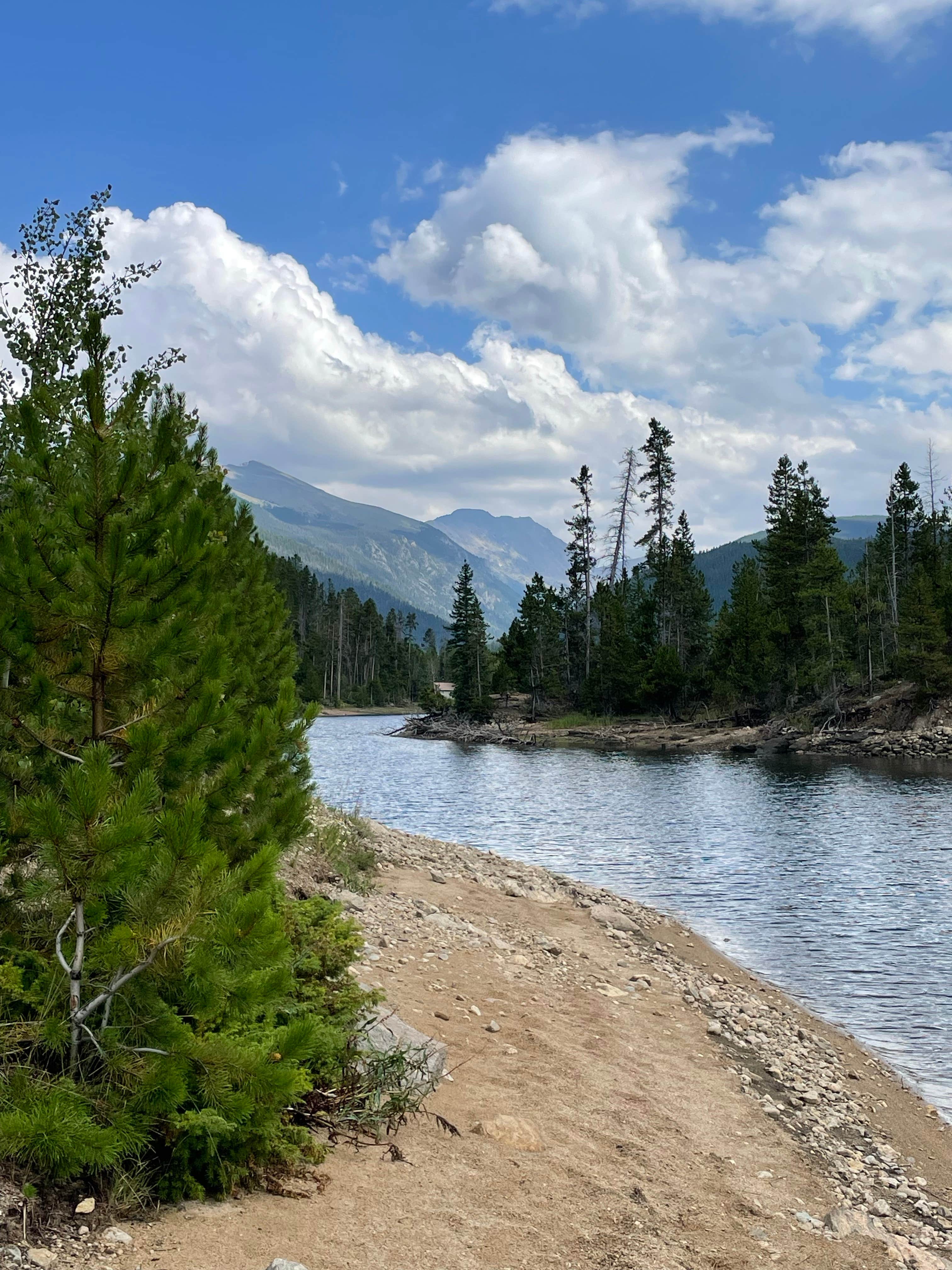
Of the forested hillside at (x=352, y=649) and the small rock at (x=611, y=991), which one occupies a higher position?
the forested hillside at (x=352, y=649)

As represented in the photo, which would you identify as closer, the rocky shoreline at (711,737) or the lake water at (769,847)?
the lake water at (769,847)

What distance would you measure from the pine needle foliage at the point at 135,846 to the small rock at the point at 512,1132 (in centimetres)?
126

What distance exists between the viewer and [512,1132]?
256 inches

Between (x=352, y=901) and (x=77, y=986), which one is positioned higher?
(x=77, y=986)

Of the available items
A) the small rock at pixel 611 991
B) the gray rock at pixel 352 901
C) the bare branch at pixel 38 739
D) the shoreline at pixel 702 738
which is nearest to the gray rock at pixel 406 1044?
the bare branch at pixel 38 739

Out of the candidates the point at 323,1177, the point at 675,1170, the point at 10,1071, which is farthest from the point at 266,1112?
the point at 675,1170

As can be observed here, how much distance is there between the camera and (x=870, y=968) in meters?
13.6

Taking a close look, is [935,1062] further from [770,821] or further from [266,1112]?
[770,821]

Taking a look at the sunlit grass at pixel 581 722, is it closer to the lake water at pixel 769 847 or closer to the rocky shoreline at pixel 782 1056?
the lake water at pixel 769 847

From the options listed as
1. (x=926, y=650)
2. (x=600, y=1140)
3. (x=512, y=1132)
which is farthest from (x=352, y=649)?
(x=512, y=1132)

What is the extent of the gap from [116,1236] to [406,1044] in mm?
2977

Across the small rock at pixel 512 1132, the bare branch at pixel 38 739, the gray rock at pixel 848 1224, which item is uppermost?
the bare branch at pixel 38 739

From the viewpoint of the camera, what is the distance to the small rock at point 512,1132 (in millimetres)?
6371

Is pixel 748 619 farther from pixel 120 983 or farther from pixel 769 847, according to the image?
pixel 120 983
